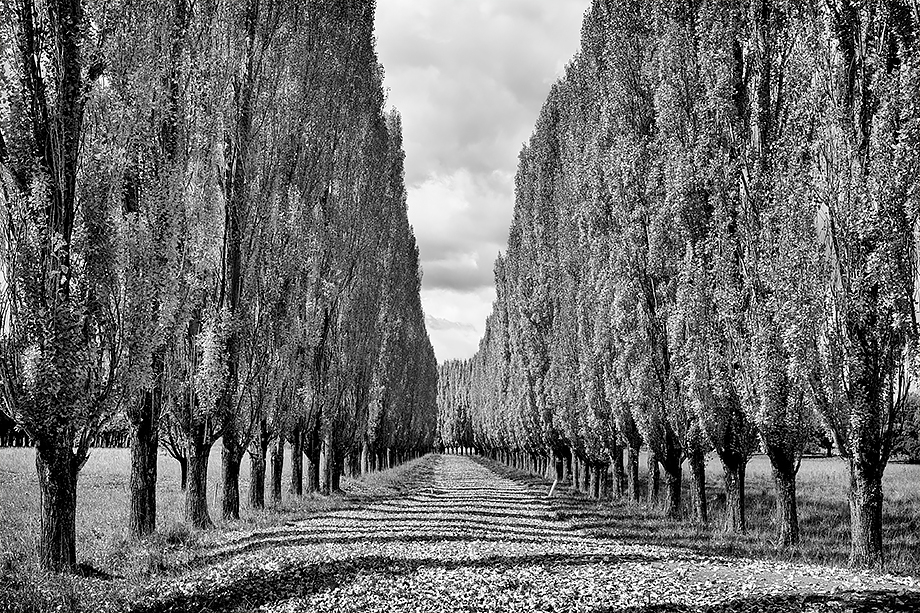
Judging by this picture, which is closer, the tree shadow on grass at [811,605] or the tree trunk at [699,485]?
the tree shadow on grass at [811,605]

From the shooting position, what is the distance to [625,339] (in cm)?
1831

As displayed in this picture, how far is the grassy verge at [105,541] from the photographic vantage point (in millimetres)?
7180

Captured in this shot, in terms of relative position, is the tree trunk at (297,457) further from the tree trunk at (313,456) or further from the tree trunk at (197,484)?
the tree trunk at (197,484)

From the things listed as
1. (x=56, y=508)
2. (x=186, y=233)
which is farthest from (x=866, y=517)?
(x=186, y=233)

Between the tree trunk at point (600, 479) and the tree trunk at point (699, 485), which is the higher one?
the tree trunk at point (699, 485)

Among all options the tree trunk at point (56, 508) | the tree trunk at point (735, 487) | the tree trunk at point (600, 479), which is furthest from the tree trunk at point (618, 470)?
the tree trunk at point (56, 508)

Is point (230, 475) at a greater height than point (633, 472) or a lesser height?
greater

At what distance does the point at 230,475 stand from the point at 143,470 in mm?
3734

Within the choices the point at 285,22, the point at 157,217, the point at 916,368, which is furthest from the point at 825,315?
the point at 285,22

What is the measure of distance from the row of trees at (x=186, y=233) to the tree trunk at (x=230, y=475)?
2.0 inches

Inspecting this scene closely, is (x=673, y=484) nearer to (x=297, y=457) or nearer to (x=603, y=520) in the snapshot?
(x=603, y=520)

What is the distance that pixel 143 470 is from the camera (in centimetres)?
1153

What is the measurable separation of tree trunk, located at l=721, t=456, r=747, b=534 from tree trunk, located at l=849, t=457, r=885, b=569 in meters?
4.22

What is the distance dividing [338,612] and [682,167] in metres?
12.4
